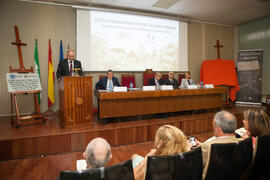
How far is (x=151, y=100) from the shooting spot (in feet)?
11.7

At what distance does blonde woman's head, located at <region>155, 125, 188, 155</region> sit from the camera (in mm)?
1131

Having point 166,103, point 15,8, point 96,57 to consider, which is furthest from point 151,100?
point 15,8

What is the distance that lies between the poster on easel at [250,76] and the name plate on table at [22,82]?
A: 6186 millimetres

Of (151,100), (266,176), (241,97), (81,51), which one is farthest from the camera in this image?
(241,97)

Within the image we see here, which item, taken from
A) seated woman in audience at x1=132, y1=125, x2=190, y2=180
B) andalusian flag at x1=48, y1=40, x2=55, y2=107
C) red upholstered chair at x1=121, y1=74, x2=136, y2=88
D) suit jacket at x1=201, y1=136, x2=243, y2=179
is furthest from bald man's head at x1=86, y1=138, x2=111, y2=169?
red upholstered chair at x1=121, y1=74, x2=136, y2=88

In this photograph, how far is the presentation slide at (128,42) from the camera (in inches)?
184

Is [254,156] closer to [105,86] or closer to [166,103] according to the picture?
[166,103]

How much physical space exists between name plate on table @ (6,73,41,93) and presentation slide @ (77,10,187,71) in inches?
58.0

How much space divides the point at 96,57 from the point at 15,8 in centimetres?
216

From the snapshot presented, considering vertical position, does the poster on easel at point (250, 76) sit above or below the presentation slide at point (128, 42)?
below

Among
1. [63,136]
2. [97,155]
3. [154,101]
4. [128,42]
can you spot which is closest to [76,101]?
[63,136]

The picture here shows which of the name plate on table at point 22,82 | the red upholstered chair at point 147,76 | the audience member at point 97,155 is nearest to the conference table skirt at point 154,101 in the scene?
the red upholstered chair at point 147,76

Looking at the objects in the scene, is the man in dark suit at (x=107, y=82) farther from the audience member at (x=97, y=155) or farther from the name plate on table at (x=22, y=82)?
the audience member at (x=97, y=155)

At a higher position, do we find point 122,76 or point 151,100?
point 122,76
